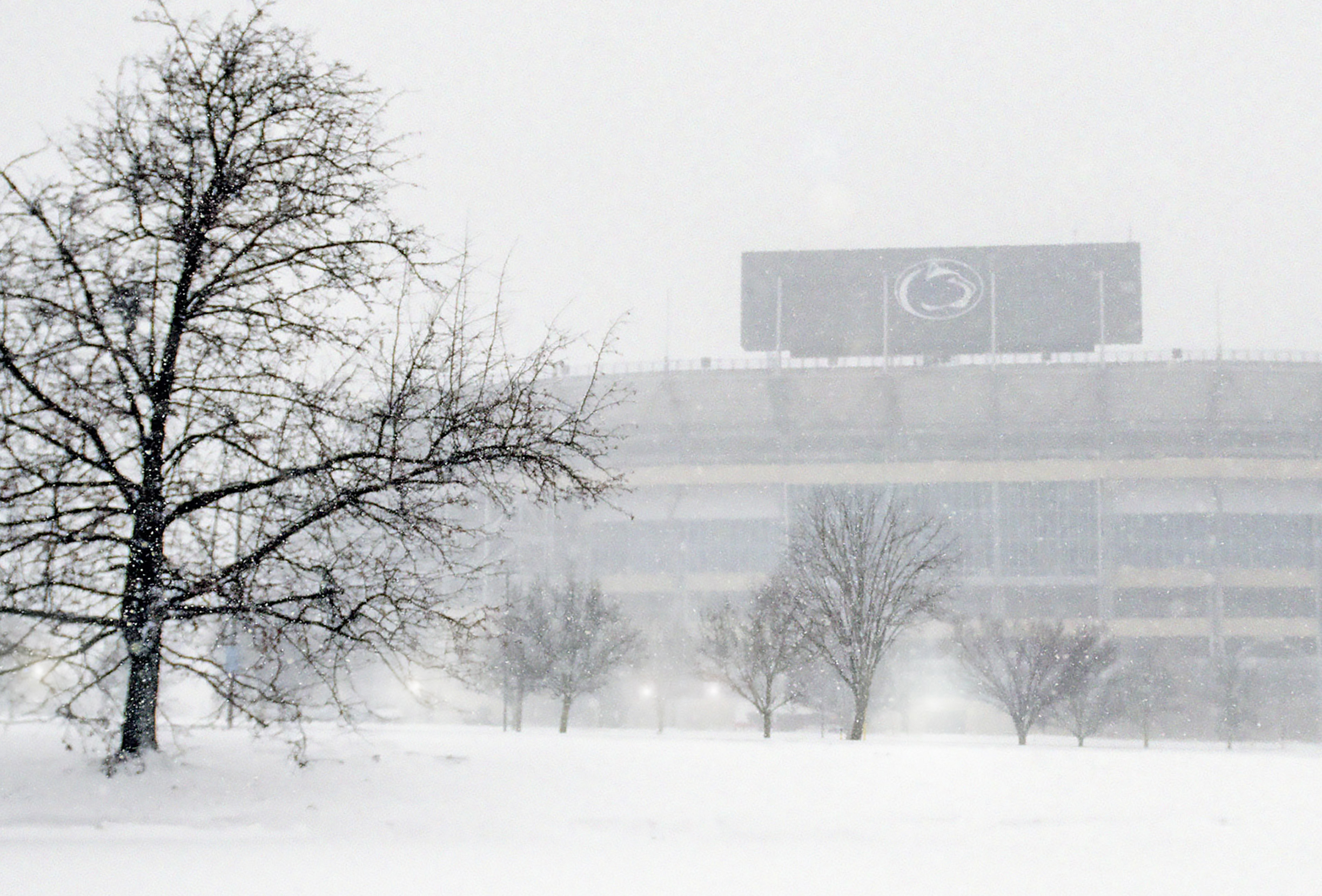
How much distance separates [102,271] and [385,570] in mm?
3157

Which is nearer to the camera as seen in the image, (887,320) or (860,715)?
(860,715)

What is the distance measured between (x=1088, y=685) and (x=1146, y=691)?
9290 mm

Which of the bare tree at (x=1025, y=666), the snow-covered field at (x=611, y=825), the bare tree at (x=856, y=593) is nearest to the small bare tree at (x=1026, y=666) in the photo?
the bare tree at (x=1025, y=666)

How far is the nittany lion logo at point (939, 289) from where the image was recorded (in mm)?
58281

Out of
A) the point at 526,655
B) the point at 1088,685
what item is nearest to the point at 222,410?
the point at 526,655

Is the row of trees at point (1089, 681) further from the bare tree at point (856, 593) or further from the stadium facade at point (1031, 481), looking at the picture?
the bare tree at point (856, 593)

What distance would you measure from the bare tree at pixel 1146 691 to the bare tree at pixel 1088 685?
88cm

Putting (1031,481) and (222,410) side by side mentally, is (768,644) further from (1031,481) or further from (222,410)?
(1031,481)

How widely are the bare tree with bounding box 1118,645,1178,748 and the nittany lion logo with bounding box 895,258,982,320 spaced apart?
815 inches

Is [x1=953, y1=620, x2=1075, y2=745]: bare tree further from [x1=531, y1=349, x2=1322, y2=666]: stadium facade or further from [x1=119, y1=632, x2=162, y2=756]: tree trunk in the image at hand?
[x1=119, y1=632, x2=162, y2=756]: tree trunk

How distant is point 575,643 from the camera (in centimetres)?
2922

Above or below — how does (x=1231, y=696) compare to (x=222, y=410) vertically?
below

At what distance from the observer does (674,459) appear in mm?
65062

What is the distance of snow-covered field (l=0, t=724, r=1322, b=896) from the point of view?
6203 mm
